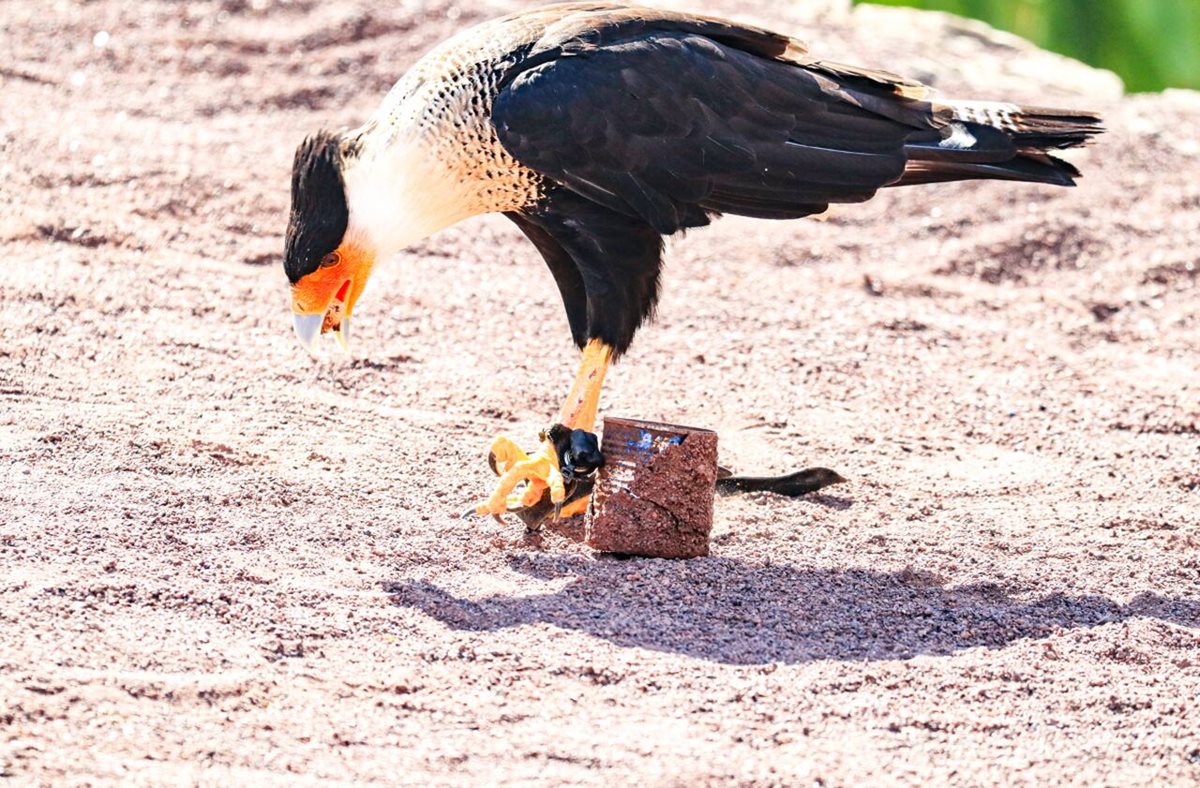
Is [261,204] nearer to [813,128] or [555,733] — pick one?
[813,128]

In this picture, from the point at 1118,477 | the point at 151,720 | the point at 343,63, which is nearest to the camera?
the point at 151,720

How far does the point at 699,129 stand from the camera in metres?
4.26

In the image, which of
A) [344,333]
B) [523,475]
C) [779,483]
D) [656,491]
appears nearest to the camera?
[656,491]

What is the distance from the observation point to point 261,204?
686 centimetres

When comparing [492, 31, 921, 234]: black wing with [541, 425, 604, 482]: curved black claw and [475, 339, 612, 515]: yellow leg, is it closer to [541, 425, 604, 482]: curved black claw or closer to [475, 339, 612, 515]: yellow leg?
[475, 339, 612, 515]: yellow leg

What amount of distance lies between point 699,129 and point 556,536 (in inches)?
46.6

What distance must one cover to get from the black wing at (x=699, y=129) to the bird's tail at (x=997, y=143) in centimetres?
7

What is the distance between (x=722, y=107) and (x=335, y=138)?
1069 millimetres

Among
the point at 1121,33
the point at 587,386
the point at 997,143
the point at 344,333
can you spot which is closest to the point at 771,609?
the point at 587,386

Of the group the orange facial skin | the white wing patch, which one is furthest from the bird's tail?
the orange facial skin

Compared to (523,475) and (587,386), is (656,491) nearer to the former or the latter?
(523,475)

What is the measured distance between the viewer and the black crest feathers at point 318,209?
13.5 ft

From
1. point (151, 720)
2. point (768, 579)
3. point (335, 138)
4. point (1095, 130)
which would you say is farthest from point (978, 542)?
point (151, 720)

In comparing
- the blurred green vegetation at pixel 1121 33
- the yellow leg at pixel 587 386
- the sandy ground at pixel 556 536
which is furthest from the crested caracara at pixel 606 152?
the blurred green vegetation at pixel 1121 33
